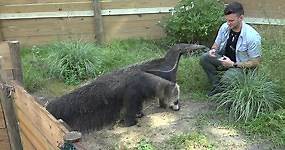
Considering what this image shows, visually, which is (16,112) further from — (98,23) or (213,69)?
(98,23)

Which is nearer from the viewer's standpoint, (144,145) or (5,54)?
(5,54)

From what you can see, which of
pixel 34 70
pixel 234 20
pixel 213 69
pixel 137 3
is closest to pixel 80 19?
pixel 137 3

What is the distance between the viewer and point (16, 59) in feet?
12.3

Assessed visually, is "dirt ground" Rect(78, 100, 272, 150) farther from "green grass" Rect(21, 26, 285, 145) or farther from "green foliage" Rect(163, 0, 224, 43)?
"green foliage" Rect(163, 0, 224, 43)

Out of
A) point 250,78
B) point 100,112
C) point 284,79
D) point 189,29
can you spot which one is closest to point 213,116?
point 250,78

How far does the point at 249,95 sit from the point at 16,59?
261 centimetres

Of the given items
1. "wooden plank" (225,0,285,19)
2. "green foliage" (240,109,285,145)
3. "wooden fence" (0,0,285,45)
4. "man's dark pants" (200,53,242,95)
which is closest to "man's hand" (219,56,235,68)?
"man's dark pants" (200,53,242,95)

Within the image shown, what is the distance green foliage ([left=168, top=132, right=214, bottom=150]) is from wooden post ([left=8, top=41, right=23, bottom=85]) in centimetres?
168

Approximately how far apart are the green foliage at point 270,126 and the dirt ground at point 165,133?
13 cm

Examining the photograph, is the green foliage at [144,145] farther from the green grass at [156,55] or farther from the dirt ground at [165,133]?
the green grass at [156,55]

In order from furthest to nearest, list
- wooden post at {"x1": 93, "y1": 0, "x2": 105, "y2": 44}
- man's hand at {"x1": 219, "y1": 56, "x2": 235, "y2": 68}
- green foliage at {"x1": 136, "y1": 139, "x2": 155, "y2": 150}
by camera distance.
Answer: wooden post at {"x1": 93, "y1": 0, "x2": 105, "y2": 44}, man's hand at {"x1": 219, "y1": 56, "x2": 235, "y2": 68}, green foliage at {"x1": 136, "y1": 139, "x2": 155, "y2": 150}

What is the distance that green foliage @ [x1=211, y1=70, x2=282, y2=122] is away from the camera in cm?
471

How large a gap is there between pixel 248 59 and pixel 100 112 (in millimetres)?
1937

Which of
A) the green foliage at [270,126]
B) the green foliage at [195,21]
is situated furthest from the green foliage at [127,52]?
the green foliage at [270,126]
